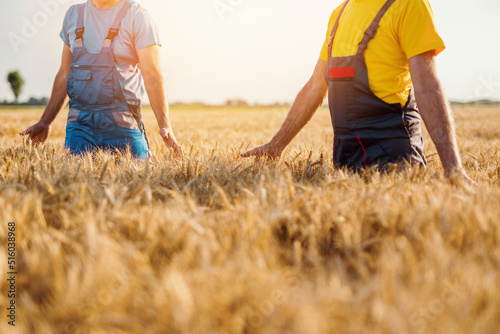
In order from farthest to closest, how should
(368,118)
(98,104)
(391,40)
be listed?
(98,104)
(368,118)
(391,40)

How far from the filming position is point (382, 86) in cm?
243

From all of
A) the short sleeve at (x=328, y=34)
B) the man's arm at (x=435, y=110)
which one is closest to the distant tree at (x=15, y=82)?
the short sleeve at (x=328, y=34)

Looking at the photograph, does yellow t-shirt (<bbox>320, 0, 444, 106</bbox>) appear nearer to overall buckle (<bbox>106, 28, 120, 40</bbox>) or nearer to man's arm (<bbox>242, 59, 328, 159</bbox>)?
man's arm (<bbox>242, 59, 328, 159</bbox>)

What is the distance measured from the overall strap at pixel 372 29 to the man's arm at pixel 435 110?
0.35 m

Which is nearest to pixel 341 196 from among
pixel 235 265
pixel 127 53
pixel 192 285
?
pixel 235 265

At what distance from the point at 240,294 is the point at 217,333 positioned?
4.1 inches

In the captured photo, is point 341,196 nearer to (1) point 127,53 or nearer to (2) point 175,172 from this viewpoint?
(2) point 175,172

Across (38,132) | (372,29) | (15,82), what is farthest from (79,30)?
(15,82)

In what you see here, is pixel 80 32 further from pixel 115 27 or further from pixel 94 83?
pixel 94 83

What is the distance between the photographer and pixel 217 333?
2.60 ft

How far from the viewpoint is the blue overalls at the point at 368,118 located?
2447 mm

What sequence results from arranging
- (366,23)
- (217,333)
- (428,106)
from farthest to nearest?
(366,23) < (428,106) < (217,333)

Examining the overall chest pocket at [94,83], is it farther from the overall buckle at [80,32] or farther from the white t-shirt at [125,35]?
the overall buckle at [80,32]

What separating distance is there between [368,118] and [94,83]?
2283 mm
